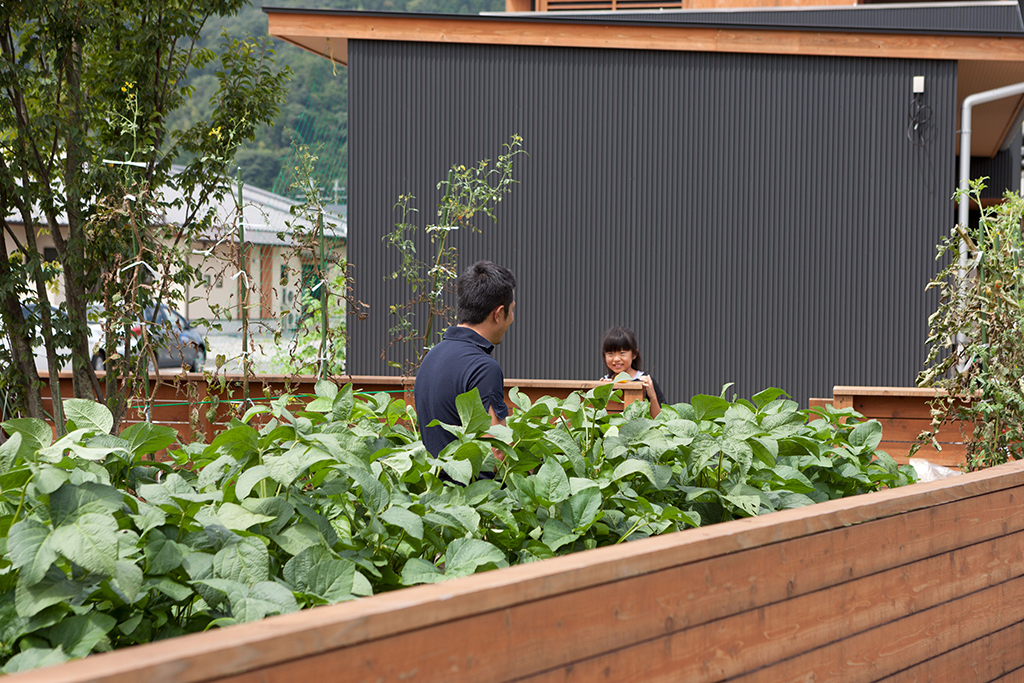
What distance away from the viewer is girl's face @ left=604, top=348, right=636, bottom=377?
17.6ft

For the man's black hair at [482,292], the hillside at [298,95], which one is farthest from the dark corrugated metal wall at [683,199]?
the hillside at [298,95]

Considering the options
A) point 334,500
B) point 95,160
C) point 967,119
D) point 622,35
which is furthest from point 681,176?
point 334,500

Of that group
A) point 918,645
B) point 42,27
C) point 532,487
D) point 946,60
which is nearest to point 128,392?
point 42,27

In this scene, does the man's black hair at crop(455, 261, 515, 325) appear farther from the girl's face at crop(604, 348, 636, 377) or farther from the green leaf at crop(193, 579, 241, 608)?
the girl's face at crop(604, 348, 636, 377)

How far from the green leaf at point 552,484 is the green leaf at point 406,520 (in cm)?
34

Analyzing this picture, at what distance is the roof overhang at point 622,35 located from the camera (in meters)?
8.67

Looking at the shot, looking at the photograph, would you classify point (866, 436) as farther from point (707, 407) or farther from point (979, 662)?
point (979, 662)

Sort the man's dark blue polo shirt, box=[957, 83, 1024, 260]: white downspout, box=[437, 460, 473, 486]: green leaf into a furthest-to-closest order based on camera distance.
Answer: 1. box=[957, 83, 1024, 260]: white downspout
2. the man's dark blue polo shirt
3. box=[437, 460, 473, 486]: green leaf

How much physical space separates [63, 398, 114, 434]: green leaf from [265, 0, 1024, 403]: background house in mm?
7038

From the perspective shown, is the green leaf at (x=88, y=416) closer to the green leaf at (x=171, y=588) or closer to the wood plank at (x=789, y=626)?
the green leaf at (x=171, y=588)

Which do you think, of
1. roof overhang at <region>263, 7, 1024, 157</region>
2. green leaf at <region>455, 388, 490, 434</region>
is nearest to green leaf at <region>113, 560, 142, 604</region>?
green leaf at <region>455, 388, 490, 434</region>

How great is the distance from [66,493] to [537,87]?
826cm

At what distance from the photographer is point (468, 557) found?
1668 millimetres

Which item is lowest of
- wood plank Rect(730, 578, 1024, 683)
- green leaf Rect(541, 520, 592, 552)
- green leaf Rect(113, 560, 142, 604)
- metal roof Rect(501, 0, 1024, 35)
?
wood plank Rect(730, 578, 1024, 683)
